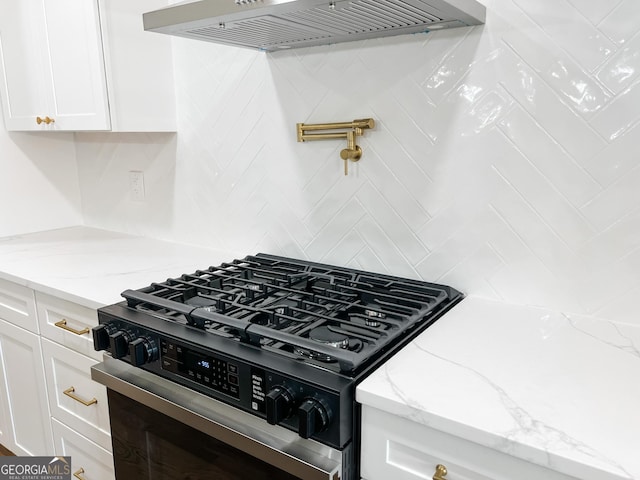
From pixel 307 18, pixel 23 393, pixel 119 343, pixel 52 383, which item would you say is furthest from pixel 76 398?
pixel 307 18

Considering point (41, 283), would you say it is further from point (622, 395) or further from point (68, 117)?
point (622, 395)

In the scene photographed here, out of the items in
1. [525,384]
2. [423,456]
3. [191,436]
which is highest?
[525,384]

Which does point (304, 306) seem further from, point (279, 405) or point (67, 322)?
point (67, 322)

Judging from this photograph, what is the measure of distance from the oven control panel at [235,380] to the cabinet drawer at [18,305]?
0.57 meters

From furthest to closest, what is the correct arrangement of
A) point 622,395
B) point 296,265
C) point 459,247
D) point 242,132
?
point 242,132
point 296,265
point 459,247
point 622,395

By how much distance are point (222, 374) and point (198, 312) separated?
0.18m

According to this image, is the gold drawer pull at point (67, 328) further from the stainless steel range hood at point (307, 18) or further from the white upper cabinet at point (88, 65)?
the stainless steel range hood at point (307, 18)

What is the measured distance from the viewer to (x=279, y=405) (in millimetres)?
866

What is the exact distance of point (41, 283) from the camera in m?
1.52

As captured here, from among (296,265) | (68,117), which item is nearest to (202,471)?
(296,265)

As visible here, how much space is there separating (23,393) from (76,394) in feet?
1.37

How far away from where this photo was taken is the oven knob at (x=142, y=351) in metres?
1.09

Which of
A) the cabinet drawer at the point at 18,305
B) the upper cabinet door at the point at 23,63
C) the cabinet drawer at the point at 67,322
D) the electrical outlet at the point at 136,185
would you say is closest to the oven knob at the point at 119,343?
the cabinet drawer at the point at 67,322

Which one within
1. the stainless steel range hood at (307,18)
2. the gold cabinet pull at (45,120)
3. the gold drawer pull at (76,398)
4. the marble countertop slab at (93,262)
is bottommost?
the gold drawer pull at (76,398)
